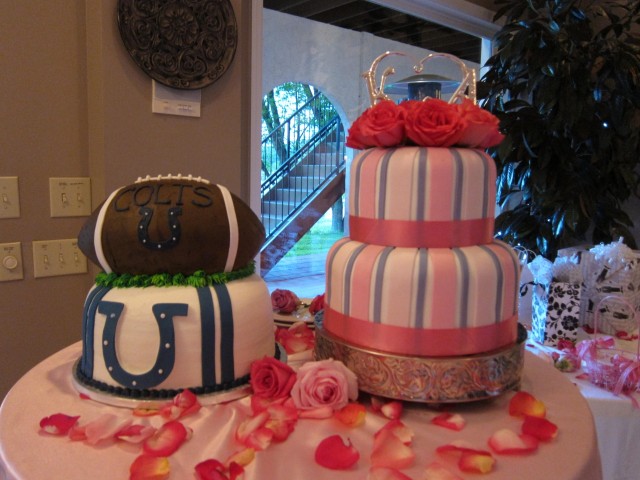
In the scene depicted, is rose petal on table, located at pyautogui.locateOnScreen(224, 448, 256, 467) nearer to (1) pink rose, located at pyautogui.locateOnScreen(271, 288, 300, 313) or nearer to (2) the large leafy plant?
(1) pink rose, located at pyautogui.locateOnScreen(271, 288, 300, 313)

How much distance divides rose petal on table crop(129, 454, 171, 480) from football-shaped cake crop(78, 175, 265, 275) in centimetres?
29

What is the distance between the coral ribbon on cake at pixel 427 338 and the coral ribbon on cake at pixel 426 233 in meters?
0.13

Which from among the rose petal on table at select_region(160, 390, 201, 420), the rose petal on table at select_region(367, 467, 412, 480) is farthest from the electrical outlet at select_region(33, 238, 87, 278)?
the rose petal on table at select_region(367, 467, 412, 480)

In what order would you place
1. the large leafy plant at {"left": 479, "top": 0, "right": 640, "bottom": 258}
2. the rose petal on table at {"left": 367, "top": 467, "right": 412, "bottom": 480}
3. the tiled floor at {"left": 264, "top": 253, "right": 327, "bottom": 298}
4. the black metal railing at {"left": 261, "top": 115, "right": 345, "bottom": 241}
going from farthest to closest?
1. the black metal railing at {"left": 261, "top": 115, "right": 345, "bottom": 241}
2. the tiled floor at {"left": 264, "top": 253, "right": 327, "bottom": 298}
3. the large leafy plant at {"left": 479, "top": 0, "right": 640, "bottom": 258}
4. the rose petal on table at {"left": 367, "top": 467, "right": 412, "bottom": 480}

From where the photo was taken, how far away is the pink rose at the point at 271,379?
0.78 m

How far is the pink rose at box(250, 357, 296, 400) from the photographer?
2.57 feet

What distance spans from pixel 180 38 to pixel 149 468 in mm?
1387

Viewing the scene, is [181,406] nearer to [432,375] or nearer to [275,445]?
[275,445]

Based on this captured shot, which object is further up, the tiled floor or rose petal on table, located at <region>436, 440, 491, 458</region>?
rose petal on table, located at <region>436, 440, 491, 458</region>

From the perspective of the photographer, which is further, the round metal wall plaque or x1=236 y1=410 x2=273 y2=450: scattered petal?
the round metal wall plaque

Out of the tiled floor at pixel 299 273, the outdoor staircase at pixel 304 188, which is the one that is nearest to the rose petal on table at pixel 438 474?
the tiled floor at pixel 299 273

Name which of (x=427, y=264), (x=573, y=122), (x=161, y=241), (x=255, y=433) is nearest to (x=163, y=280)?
(x=161, y=241)

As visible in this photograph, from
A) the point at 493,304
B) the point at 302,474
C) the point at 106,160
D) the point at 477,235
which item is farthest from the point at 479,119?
the point at 106,160

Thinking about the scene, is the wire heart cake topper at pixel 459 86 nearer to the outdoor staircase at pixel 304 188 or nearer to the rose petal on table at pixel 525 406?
the rose petal on table at pixel 525 406
